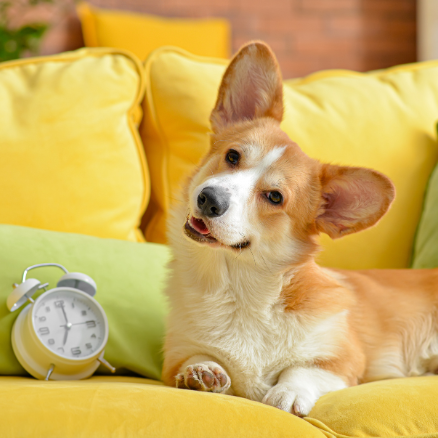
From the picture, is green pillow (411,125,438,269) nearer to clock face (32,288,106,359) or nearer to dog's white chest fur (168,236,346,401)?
dog's white chest fur (168,236,346,401)

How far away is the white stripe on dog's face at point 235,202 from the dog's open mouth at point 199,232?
3cm

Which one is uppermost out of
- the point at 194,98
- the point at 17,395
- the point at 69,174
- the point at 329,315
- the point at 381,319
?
the point at 194,98

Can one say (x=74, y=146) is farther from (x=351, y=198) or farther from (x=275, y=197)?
(x=351, y=198)

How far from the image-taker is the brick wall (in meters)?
4.25

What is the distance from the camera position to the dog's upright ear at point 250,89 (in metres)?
1.37

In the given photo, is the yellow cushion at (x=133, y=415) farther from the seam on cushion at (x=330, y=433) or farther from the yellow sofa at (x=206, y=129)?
the yellow sofa at (x=206, y=129)

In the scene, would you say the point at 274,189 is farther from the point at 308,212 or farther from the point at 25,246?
the point at 25,246

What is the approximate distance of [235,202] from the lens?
116 centimetres

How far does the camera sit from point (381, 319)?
1.47 meters

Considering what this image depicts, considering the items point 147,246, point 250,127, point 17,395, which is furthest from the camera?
point 147,246

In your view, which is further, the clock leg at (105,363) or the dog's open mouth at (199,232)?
the clock leg at (105,363)

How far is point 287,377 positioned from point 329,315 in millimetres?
199

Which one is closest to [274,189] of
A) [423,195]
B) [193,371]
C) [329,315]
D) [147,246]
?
[329,315]

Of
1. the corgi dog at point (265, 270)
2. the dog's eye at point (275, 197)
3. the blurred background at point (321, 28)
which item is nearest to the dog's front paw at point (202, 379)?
the corgi dog at point (265, 270)
